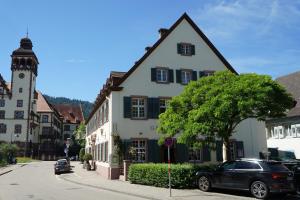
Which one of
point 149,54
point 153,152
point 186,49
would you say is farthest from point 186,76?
point 153,152

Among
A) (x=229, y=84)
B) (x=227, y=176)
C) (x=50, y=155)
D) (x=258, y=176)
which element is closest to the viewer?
(x=258, y=176)

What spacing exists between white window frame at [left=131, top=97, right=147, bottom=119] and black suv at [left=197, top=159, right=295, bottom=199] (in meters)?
11.8

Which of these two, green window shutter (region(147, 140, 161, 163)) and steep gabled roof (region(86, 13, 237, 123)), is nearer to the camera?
green window shutter (region(147, 140, 161, 163))

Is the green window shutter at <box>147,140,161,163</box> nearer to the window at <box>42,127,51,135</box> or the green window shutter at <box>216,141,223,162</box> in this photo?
the green window shutter at <box>216,141,223,162</box>

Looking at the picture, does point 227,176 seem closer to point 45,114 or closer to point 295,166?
point 295,166

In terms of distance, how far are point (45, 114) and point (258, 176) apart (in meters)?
88.2

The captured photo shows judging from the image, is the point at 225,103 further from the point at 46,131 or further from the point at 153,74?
the point at 46,131

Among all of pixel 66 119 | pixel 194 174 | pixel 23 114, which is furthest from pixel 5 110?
pixel 194 174

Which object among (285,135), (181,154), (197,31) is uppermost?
(197,31)

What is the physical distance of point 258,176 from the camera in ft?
52.4

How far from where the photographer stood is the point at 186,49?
32.1m

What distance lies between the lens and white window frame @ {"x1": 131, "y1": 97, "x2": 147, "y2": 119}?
2968 centimetres

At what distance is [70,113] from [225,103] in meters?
111

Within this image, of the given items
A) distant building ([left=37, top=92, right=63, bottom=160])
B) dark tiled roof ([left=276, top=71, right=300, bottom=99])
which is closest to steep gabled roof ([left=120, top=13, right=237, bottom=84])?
dark tiled roof ([left=276, top=71, right=300, bottom=99])
